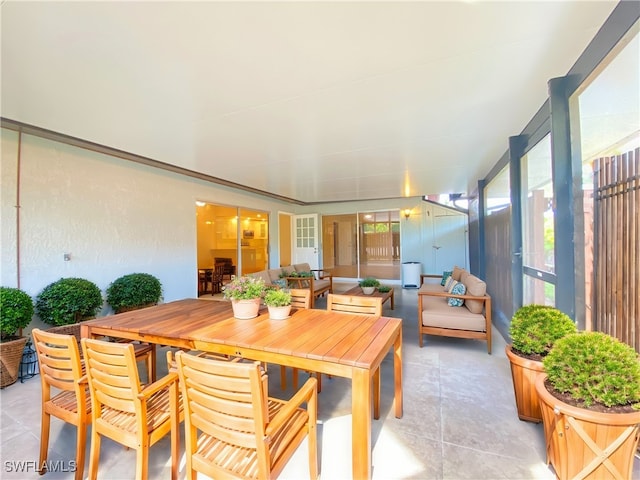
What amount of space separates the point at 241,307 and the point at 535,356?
2.03m

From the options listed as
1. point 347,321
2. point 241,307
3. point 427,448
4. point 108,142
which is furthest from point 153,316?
point 108,142

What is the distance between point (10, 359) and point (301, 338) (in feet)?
10.0

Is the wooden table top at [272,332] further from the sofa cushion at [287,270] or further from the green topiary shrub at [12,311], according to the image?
the sofa cushion at [287,270]

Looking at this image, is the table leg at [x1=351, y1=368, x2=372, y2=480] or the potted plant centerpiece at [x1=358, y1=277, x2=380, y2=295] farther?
the potted plant centerpiece at [x1=358, y1=277, x2=380, y2=295]

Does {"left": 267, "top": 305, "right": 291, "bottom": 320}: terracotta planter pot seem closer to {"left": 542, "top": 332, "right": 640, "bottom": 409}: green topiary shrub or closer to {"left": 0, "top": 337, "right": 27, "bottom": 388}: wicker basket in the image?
{"left": 542, "top": 332, "right": 640, "bottom": 409}: green topiary shrub

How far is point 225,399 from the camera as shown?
111 cm

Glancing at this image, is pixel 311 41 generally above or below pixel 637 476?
above

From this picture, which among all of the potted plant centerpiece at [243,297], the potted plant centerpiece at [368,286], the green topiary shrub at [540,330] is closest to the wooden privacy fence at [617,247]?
the green topiary shrub at [540,330]

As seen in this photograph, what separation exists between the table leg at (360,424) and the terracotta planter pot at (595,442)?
0.90 metres

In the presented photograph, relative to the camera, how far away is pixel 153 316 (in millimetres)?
2234

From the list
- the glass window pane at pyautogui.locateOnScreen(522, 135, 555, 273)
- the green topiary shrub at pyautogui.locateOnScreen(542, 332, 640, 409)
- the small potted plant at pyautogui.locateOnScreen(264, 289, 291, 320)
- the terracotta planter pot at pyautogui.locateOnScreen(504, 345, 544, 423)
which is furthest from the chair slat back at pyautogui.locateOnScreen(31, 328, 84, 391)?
the glass window pane at pyautogui.locateOnScreen(522, 135, 555, 273)

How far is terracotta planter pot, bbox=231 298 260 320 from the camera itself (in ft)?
6.68

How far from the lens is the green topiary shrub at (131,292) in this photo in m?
3.82

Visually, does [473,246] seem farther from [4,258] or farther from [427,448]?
[4,258]
